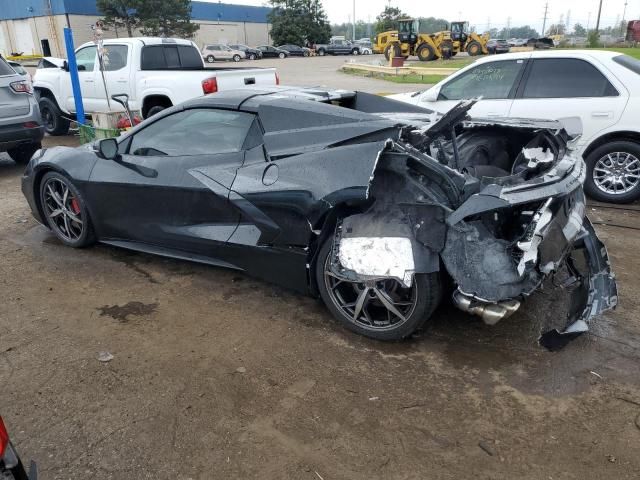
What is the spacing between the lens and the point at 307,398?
2.94m

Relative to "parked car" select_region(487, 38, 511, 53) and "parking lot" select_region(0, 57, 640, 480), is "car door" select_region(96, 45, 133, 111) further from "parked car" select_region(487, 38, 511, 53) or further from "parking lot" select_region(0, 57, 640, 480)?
"parked car" select_region(487, 38, 511, 53)

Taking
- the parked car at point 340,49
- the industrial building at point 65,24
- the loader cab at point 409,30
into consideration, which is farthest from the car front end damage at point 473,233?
the parked car at point 340,49

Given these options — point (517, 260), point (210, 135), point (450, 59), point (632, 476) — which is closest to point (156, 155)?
point (210, 135)

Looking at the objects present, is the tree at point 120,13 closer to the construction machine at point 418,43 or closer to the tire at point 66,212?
the construction machine at point 418,43

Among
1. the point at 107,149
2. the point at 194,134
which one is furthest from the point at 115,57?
the point at 194,134

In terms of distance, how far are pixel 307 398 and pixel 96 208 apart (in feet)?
9.16

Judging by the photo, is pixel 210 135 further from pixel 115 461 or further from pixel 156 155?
pixel 115 461

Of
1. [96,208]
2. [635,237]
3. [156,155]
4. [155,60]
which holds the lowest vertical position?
[635,237]

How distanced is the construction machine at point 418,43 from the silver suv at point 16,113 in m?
29.0

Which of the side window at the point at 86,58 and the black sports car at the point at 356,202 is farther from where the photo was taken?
→ the side window at the point at 86,58

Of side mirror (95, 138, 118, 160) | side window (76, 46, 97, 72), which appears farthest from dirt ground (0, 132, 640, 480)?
side window (76, 46, 97, 72)

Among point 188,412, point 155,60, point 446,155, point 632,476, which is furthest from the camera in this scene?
point 155,60

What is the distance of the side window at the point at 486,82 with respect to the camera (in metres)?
6.47

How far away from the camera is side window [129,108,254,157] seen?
3.98 meters
